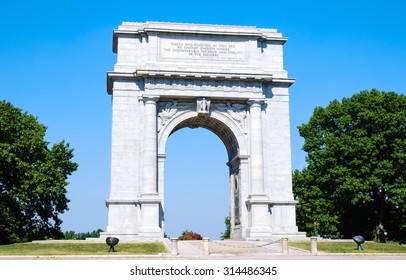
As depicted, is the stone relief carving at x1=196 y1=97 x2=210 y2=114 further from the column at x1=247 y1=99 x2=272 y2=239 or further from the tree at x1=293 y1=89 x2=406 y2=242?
the tree at x1=293 y1=89 x2=406 y2=242

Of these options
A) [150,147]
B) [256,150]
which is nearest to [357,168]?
[256,150]

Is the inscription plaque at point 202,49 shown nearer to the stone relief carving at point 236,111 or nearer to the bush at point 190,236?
the stone relief carving at point 236,111

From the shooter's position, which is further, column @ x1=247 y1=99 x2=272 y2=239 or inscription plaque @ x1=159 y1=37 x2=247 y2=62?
inscription plaque @ x1=159 y1=37 x2=247 y2=62

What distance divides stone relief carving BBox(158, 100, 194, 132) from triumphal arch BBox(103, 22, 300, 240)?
0.07m

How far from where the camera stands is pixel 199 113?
4125 cm

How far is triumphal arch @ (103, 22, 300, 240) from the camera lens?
130ft

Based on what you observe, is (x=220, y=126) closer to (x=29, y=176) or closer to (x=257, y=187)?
(x=257, y=187)

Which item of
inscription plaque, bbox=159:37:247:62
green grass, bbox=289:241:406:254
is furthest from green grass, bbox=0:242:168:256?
inscription plaque, bbox=159:37:247:62

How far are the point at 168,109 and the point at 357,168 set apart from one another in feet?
57.7

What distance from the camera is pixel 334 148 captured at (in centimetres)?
4912

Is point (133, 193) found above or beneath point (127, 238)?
above
